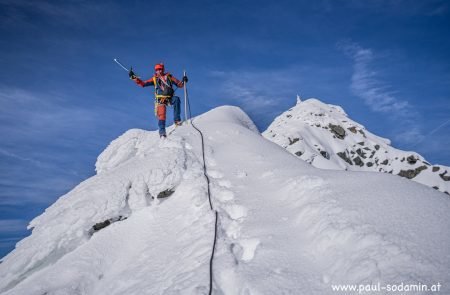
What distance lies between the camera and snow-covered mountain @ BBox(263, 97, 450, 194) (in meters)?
76.1

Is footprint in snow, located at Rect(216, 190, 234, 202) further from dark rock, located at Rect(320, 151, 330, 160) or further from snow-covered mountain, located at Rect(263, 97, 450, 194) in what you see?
dark rock, located at Rect(320, 151, 330, 160)

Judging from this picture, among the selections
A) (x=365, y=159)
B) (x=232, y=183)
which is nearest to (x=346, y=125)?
(x=365, y=159)

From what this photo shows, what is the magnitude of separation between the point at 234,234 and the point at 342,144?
91.3 m

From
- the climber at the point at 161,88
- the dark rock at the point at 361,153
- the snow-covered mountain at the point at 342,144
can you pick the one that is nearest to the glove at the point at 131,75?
the climber at the point at 161,88

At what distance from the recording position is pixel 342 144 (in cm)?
8969

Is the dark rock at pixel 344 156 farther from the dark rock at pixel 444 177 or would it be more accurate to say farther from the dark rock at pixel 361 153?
the dark rock at pixel 444 177

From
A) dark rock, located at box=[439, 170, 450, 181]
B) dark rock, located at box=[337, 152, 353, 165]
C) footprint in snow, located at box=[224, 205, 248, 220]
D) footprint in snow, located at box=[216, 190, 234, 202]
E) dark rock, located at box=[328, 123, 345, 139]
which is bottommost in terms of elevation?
footprint in snow, located at box=[224, 205, 248, 220]

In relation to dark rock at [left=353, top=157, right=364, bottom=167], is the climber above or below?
below

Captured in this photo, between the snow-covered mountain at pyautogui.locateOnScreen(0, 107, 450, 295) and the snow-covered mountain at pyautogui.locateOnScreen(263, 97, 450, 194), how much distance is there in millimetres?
62927

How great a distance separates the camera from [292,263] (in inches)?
175

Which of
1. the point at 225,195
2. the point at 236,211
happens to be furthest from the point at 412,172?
the point at 236,211

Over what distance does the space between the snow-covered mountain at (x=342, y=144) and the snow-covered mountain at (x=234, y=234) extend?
206 feet

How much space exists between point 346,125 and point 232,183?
96561 millimetres

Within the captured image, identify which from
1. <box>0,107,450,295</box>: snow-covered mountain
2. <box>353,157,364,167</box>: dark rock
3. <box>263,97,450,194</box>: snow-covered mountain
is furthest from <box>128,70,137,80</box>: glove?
<box>353,157,364,167</box>: dark rock
